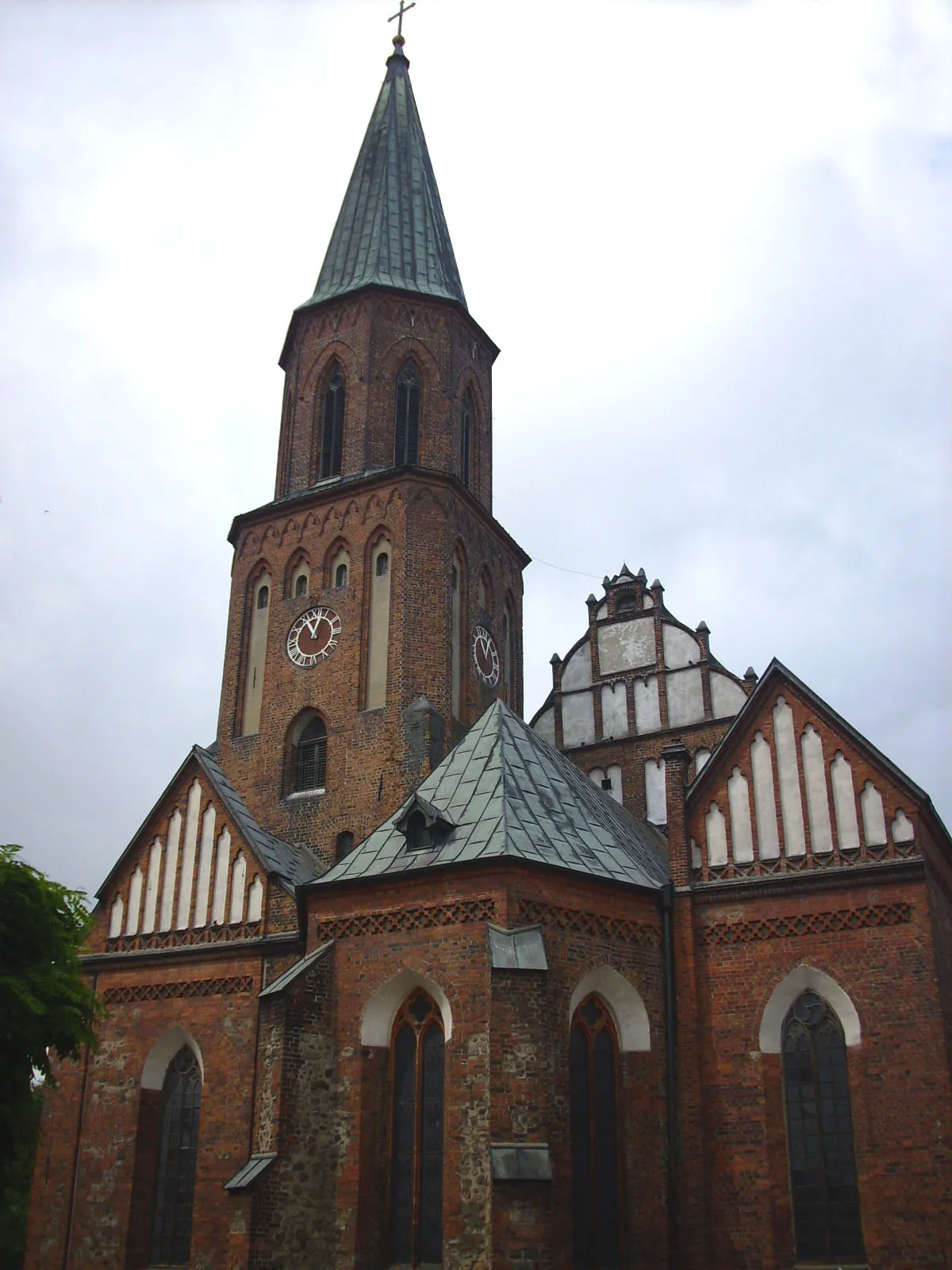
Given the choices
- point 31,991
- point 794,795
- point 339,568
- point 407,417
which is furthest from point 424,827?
point 407,417

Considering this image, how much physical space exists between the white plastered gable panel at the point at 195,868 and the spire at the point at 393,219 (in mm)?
14525

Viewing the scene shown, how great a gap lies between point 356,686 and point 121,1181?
36.0 feet

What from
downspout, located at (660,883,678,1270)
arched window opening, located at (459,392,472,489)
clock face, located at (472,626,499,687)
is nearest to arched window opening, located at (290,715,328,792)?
clock face, located at (472,626,499,687)

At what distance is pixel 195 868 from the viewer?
25.6 m

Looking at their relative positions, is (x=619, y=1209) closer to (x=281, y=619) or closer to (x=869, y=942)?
(x=869, y=942)

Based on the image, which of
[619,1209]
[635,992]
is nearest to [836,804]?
[635,992]

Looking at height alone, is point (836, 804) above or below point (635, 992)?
above

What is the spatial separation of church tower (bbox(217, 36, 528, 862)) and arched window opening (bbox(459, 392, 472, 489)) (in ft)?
0.22

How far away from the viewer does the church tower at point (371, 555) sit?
27.9 metres

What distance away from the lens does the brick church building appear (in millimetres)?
19031

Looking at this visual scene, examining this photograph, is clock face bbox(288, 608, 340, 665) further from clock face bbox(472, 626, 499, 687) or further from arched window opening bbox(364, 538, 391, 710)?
clock face bbox(472, 626, 499, 687)

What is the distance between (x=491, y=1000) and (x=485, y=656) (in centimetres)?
1310

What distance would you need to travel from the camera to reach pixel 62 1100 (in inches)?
961

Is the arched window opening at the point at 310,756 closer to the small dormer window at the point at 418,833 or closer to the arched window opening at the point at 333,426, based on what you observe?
the small dormer window at the point at 418,833
